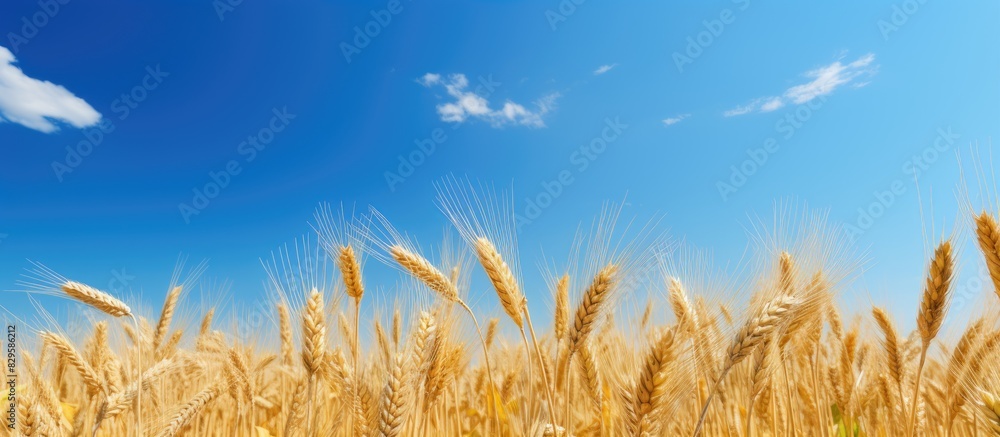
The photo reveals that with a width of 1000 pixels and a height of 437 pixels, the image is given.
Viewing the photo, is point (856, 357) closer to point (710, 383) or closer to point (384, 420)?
point (710, 383)

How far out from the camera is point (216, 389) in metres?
3.08

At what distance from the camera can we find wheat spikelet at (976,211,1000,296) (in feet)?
5.98

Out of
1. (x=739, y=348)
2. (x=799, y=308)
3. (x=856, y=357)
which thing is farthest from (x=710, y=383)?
(x=856, y=357)

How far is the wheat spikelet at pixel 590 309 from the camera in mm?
2180

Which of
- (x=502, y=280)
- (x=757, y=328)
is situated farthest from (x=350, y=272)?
(x=757, y=328)

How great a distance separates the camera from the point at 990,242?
1846 mm

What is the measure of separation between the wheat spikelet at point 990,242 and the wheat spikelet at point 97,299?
358cm

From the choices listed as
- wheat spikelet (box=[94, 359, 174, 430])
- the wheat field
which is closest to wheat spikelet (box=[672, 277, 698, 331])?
the wheat field

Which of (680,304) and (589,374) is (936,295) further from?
(589,374)

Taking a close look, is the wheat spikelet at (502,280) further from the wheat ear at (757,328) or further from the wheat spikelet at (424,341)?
the wheat ear at (757,328)

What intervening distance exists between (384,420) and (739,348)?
1195mm

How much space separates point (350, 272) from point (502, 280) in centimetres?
92

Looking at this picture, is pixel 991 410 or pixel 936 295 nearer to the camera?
pixel 991 410

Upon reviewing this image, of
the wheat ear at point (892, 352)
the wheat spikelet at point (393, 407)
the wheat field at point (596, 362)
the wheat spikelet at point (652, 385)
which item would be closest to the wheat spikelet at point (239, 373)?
the wheat field at point (596, 362)
